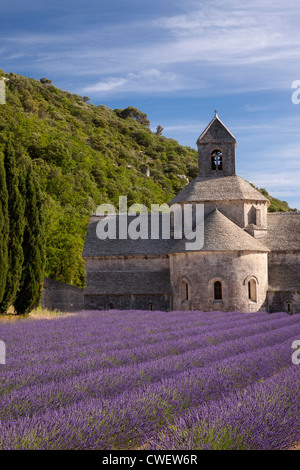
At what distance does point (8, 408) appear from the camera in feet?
23.8

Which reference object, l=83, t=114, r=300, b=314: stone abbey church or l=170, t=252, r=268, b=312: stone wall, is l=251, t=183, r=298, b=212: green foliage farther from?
l=170, t=252, r=268, b=312: stone wall

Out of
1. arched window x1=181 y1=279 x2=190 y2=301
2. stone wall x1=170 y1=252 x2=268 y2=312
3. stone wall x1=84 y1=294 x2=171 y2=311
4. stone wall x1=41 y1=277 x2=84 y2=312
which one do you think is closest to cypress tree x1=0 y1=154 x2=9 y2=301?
stone wall x1=41 y1=277 x2=84 y2=312

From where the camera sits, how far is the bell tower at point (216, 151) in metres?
38.4

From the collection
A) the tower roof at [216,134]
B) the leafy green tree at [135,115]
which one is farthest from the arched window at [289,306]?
the leafy green tree at [135,115]

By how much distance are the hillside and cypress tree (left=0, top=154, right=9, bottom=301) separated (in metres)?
21.3

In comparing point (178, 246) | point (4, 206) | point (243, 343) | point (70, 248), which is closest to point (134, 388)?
point (243, 343)

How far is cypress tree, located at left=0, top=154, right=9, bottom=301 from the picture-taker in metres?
22.2

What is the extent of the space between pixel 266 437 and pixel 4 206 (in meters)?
18.5

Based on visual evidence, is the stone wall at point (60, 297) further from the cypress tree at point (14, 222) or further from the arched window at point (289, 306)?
the arched window at point (289, 306)

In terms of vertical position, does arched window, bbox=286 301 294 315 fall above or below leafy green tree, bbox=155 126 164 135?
below

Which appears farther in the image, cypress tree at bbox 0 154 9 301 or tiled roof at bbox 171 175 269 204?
tiled roof at bbox 171 175 269 204

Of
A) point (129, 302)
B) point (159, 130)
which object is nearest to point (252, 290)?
point (129, 302)

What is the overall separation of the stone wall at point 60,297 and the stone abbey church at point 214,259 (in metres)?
1.39
